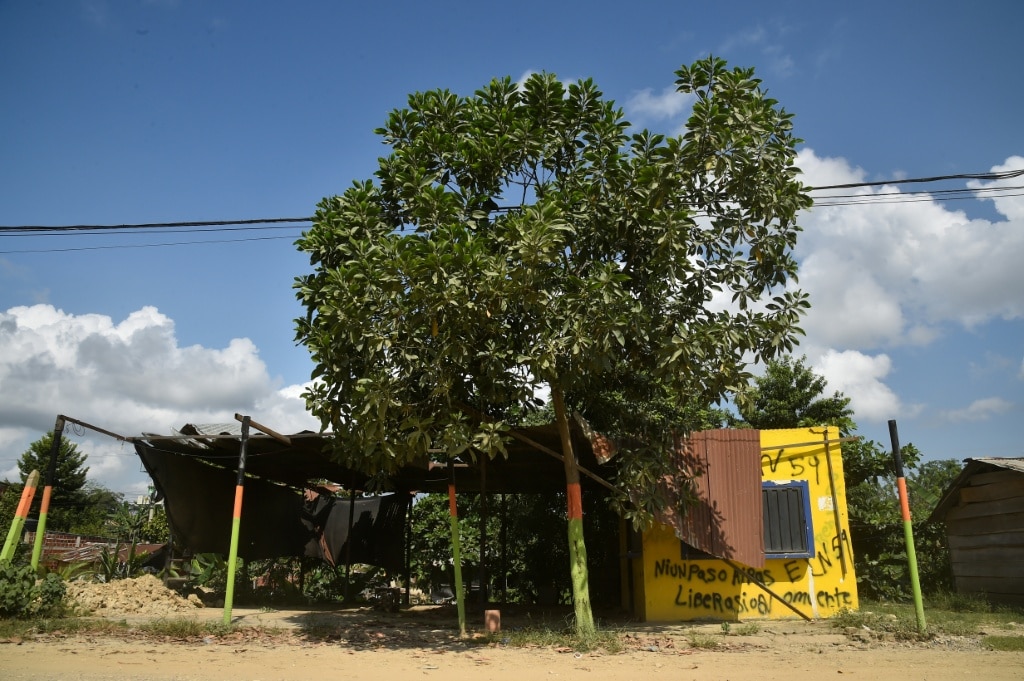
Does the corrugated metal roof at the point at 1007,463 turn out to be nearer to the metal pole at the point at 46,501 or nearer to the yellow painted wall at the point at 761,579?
the yellow painted wall at the point at 761,579

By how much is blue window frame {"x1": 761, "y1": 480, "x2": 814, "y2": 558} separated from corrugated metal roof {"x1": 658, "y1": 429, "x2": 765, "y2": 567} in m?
0.55

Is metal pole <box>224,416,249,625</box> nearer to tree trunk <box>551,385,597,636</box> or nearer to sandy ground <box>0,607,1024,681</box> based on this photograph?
sandy ground <box>0,607,1024,681</box>

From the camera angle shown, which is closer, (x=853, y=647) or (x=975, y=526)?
(x=853, y=647)

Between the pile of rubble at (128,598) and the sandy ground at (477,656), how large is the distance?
6.59 feet

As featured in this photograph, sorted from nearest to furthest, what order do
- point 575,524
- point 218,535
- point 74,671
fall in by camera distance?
point 74,671
point 575,524
point 218,535

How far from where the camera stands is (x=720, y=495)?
11.8 m

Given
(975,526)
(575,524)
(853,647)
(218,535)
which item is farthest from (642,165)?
(218,535)

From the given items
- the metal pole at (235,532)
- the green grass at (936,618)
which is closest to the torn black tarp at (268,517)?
the metal pole at (235,532)

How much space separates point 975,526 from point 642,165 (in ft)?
35.3

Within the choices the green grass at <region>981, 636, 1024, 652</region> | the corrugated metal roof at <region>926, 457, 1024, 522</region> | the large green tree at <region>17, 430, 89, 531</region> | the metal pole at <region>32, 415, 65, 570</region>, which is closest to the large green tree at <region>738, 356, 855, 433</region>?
the corrugated metal roof at <region>926, 457, 1024, 522</region>

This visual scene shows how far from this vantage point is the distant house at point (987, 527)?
13.2 meters

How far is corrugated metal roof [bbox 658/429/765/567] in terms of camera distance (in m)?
11.3

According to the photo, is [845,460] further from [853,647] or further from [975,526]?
[853,647]

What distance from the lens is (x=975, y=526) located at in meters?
14.3
